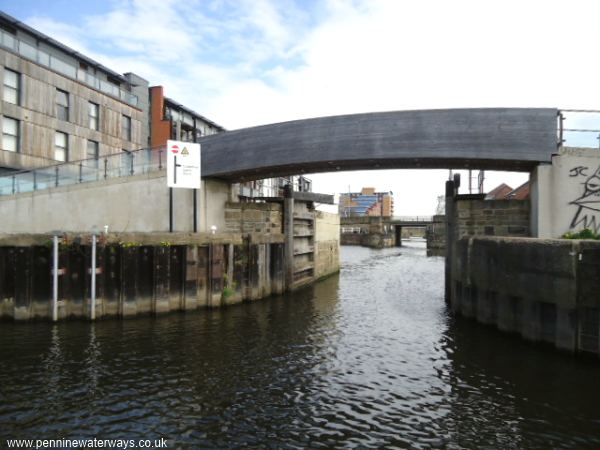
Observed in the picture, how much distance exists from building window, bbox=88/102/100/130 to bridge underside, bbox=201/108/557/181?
66.3 feet

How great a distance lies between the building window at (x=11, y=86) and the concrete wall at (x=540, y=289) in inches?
1313

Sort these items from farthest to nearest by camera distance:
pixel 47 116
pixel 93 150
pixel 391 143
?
pixel 93 150 → pixel 47 116 → pixel 391 143

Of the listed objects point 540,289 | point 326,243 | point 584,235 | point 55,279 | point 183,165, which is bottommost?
point 55,279

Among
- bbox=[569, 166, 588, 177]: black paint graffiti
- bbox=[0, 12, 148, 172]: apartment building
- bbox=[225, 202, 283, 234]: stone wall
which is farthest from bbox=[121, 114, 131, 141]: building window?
bbox=[569, 166, 588, 177]: black paint graffiti

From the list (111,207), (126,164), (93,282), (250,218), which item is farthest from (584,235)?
(111,207)

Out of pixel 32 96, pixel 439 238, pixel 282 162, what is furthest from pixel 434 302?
pixel 439 238

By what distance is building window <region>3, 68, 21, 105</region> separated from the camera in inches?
1161

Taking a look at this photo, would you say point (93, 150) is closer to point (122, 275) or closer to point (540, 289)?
point (122, 275)

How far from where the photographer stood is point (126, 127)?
4097 cm

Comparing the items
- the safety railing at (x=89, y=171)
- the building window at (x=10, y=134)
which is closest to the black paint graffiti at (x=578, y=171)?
the safety railing at (x=89, y=171)

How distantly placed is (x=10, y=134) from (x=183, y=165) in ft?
64.0

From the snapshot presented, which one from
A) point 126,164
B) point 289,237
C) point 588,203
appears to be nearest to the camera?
point 588,203

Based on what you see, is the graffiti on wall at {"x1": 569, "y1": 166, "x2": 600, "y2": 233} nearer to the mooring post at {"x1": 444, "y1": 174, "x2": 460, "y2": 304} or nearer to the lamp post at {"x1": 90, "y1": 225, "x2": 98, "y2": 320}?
the mooring post at {"x1": 444, "y1": 174, "x2": 460, "y2": 304}

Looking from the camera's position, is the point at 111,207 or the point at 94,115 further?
the point at 94,115
